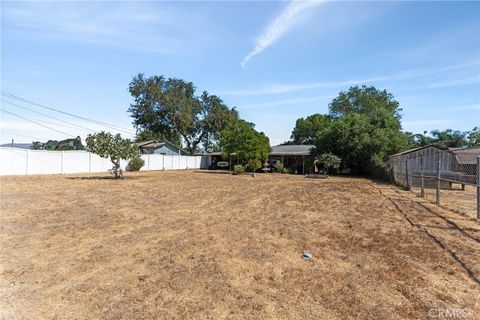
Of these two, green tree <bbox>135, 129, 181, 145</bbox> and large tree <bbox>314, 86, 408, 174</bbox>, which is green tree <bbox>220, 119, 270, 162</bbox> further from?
green tree <bbox>135, 129, 181, 145</bbox>

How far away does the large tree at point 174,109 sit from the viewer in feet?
149

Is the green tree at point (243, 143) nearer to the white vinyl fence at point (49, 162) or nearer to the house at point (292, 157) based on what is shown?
the house at point (292, 157)

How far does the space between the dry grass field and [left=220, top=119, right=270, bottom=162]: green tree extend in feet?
79.4

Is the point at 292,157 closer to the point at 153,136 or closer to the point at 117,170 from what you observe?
the point at 117,170

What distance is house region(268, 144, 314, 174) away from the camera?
3712 cm

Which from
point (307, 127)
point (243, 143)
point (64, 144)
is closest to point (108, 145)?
point (243, 143)

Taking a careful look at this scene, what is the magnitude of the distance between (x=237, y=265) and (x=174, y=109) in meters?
42.5

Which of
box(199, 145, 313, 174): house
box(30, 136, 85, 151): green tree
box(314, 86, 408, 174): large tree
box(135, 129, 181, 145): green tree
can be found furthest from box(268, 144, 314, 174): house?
box(30, 136, 85, 151): green tree

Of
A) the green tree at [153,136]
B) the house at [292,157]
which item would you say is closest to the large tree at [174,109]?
the green tree at [153,136]

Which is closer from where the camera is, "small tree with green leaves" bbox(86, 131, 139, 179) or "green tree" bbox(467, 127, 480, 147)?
"small tree with green leaves" bbox(86, 131, 139, 179)

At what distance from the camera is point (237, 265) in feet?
16.5

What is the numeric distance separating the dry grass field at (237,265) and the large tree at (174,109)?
37.5m

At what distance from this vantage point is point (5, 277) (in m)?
4.59

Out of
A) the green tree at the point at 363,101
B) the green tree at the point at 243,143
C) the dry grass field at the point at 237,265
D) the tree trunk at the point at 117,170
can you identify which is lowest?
the dry grass field at the point at 237,265
